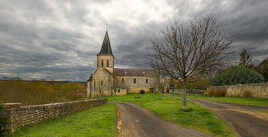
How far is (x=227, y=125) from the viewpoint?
322 inches

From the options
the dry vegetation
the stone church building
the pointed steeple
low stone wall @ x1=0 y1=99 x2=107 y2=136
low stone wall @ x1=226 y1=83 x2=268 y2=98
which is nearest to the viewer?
low stone wall @ x1=0 y1=99 x2=107 y2=136

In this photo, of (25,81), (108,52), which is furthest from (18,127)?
(108,52)

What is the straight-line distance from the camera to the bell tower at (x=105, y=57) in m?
53.1

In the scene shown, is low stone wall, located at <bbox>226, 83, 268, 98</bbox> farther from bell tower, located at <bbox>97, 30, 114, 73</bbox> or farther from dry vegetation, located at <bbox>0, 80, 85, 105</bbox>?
bell tower, located at <bbox>97, 30, 114, 73</bbox>

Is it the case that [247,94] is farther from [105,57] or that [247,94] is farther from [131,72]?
[131,72]

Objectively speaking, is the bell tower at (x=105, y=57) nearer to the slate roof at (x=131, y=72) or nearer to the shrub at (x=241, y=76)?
the slate roof at (x=131, y=72)

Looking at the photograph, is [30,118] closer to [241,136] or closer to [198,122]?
[198,122]

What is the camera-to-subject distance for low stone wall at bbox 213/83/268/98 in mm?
20045

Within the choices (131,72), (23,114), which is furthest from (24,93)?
(131,72)

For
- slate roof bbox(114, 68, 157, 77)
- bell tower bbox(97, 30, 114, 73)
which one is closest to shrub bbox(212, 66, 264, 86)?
slate roof bbox(114, 68, 157, 77)

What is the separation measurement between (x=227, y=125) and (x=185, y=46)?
7.00 m

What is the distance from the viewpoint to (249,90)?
2264 cm

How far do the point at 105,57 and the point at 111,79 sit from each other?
8.75 m

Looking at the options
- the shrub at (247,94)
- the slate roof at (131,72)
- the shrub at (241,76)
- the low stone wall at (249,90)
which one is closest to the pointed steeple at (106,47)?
the slate roof at (131,72)
